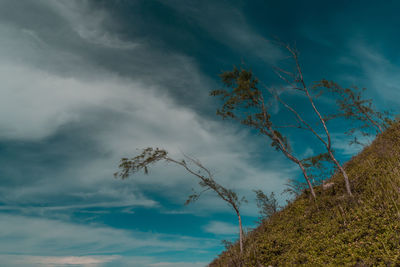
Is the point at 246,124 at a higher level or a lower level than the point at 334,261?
higher

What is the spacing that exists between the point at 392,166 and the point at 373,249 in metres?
8.39

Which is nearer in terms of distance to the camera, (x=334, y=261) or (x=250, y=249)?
(x=334, y=261)

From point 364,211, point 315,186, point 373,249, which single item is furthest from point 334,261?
point 315,186

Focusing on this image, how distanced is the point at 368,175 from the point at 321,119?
448 centimetres

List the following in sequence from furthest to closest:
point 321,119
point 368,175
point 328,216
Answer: point 321,119 < point 368,175 < point 328,216

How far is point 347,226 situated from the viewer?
35.0 feet

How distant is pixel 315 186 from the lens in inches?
821

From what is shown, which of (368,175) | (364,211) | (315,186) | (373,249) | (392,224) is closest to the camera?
(373,249)

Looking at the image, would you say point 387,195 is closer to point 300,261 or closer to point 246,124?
point 300,261

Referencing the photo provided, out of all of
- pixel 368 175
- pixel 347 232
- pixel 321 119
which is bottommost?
pixel 347 232

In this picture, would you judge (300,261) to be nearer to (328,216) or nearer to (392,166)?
(328,216)

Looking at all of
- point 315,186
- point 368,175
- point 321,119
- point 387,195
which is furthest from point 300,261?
point 315,186

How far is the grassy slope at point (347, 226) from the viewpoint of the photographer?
8.30 metres

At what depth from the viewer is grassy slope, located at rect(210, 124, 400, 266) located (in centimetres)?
830
